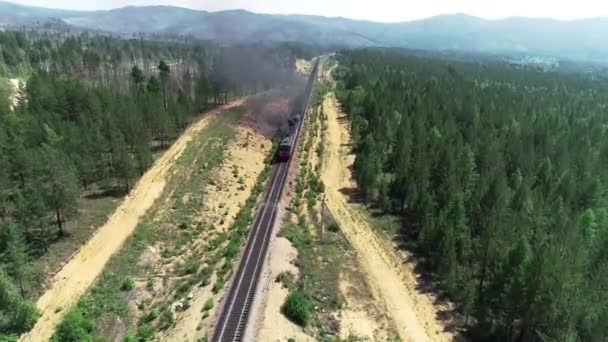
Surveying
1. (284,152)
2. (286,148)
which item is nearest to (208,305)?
(284,152)

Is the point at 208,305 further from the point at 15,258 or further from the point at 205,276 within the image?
the point at 15,258

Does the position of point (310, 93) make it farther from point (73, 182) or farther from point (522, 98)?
point (73, 182)

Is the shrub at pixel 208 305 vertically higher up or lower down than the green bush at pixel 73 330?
higher up

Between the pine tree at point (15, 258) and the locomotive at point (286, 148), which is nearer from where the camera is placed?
the pine tree at point (15, 258)

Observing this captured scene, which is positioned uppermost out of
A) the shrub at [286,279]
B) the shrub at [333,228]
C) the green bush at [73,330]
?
the shrub at [286,279]

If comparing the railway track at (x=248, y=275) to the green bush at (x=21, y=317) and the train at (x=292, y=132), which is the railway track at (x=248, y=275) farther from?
the green bush at (x=21, y=317)

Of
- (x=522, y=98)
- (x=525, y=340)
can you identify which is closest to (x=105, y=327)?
(x=525, y=340)

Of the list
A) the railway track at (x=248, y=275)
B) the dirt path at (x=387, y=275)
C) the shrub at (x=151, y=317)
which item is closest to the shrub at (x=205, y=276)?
the railway track at (x=248, y=275)
